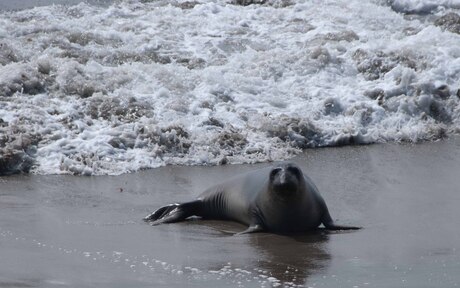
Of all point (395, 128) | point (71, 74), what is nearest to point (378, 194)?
point (395, 128)

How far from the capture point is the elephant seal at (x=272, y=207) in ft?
30.6

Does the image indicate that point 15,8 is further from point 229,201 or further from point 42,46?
point 229,201

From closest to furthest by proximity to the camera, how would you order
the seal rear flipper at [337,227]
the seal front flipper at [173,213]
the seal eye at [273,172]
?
1. the seal rear flipper at [337,227]
2. the seal eye at [273,172]
3. the seal front flipper at [173,213]

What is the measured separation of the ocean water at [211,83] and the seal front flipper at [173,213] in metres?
2.08

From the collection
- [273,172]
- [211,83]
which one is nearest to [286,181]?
[273,172]

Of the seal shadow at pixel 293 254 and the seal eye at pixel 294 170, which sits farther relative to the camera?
the seal eye at pixel 294 170

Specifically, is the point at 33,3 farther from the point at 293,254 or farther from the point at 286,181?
the point at 293,254

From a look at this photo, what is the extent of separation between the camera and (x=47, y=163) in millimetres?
11969

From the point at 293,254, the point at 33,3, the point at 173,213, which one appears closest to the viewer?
the point at 293,254

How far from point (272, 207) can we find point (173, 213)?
37.2 inches

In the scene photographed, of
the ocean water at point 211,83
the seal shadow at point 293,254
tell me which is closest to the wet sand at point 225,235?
the seal shadow at point 293,254

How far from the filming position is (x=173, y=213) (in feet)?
32.1

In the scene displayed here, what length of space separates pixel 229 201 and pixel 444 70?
22.2 feet

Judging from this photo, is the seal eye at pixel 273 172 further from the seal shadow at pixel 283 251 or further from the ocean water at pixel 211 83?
the ocean water at pixel 211 83
